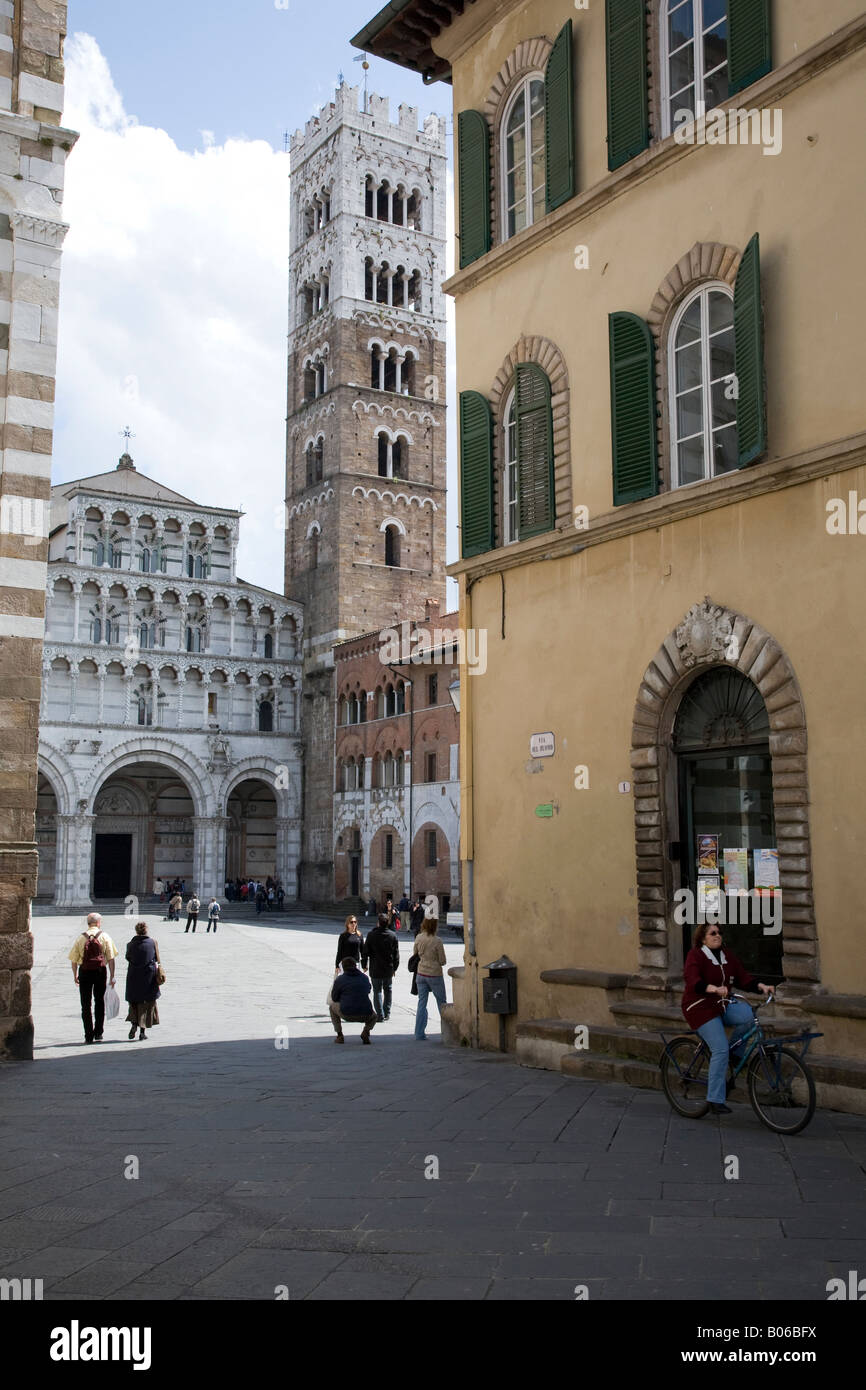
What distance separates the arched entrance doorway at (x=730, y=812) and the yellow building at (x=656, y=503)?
3 centimetres

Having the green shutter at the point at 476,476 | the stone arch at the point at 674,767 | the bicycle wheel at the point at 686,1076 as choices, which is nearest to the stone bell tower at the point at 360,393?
the green shutter at the point at 476,476

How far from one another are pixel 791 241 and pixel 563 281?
300 centimetres

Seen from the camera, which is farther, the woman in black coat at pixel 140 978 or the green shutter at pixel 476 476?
the woman in black coat at pixel 140 978

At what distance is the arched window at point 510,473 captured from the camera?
499 inches

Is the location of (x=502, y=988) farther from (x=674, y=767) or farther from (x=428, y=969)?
(x=674, y=767)

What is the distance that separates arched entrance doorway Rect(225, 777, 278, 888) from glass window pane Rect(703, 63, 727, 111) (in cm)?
4605

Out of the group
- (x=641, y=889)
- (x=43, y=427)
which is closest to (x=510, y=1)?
(x=43, y=427)

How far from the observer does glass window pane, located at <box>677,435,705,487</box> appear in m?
10.4

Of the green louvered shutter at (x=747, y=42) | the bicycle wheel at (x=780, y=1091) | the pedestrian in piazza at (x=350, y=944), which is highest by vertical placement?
→ the green louvered shutter at (x=747, y=42)

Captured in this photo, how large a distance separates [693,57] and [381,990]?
1143cm

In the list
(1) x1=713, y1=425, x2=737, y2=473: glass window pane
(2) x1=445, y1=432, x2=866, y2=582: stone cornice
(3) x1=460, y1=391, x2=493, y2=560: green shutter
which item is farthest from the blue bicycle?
(3) x1=460, y1=391, x2=493, y2=560: green shutter

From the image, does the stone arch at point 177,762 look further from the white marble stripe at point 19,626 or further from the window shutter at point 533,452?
the window shutter at point 533,452

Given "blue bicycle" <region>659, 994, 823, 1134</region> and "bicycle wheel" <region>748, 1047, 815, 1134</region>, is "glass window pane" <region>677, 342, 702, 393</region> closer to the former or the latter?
"blue bicycle" <region>659, 994, 823, 1134</region>

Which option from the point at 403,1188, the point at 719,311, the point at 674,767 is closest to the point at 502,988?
the point at 674,767
